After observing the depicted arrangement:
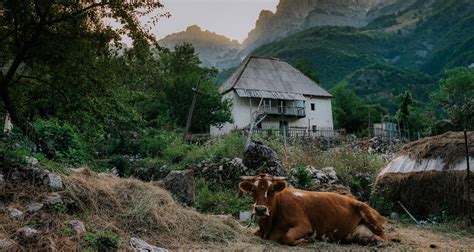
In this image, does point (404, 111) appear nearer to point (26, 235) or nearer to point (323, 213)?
point (323, 213)

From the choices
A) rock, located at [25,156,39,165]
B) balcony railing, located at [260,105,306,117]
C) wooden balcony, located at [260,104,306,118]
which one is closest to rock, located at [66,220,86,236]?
rock, located at [25,156,39,165]

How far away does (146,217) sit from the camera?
595 cm

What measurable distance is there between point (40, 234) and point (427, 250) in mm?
4570

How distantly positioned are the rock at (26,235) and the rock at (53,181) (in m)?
1.72

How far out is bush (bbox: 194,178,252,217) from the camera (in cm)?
877

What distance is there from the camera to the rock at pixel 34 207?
520 cm

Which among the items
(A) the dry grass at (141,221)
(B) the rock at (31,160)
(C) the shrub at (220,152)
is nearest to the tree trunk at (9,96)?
(B) the rock at (31,160)

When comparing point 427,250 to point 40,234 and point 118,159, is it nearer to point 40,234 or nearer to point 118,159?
point 40,234

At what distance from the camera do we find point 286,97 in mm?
38531

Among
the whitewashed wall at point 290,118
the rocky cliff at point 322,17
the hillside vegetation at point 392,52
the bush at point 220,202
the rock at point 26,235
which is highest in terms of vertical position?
the rocky cliff at point 322,17

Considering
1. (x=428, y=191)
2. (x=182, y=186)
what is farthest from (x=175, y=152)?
(x=428, y=191)

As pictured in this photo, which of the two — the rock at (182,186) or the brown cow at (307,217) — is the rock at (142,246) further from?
the rock at (182,186)

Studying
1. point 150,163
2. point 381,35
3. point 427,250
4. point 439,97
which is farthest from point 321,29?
point 427,250

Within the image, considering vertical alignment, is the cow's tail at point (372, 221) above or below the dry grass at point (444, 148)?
below
